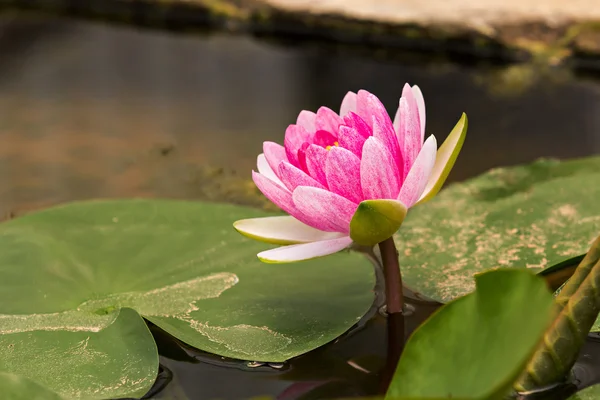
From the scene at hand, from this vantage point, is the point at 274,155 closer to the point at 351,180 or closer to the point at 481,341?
the point at 351,180

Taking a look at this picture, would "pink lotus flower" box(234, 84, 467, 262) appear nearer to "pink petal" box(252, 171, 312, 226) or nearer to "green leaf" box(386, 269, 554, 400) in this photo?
"pink petal" box(252, 171, 312, 226)

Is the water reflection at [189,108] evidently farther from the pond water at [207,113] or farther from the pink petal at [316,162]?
the pink petal at [316,162]

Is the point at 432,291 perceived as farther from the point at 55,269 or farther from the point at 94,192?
the point at 94,192

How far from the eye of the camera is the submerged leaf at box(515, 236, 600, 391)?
0.60 meters

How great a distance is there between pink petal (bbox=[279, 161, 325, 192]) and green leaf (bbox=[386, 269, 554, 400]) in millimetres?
215

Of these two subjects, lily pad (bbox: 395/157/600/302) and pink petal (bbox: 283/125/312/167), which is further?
lily pad (bbox: 395/157/600/302)

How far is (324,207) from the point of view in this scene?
2.23 ft

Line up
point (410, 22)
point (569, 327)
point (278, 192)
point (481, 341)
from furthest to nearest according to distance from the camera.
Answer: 1. point (410, 22)
2. point (278, 192)
3. point (569, 327)
4. point (481, 341)

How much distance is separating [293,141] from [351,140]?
79 mm

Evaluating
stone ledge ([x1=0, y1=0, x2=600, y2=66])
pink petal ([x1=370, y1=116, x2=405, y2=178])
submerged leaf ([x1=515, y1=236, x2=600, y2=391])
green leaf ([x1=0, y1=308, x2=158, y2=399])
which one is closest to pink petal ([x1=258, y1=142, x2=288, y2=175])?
pink petal ([x1=370, y1=116, x2=405, y2=178])

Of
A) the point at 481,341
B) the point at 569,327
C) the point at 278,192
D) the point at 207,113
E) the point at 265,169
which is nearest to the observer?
the point at 481,341

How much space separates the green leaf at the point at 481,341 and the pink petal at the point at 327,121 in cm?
31

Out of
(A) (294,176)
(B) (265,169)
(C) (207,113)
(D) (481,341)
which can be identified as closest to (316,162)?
(A) (294,176)

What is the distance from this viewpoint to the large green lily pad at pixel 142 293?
720mm
